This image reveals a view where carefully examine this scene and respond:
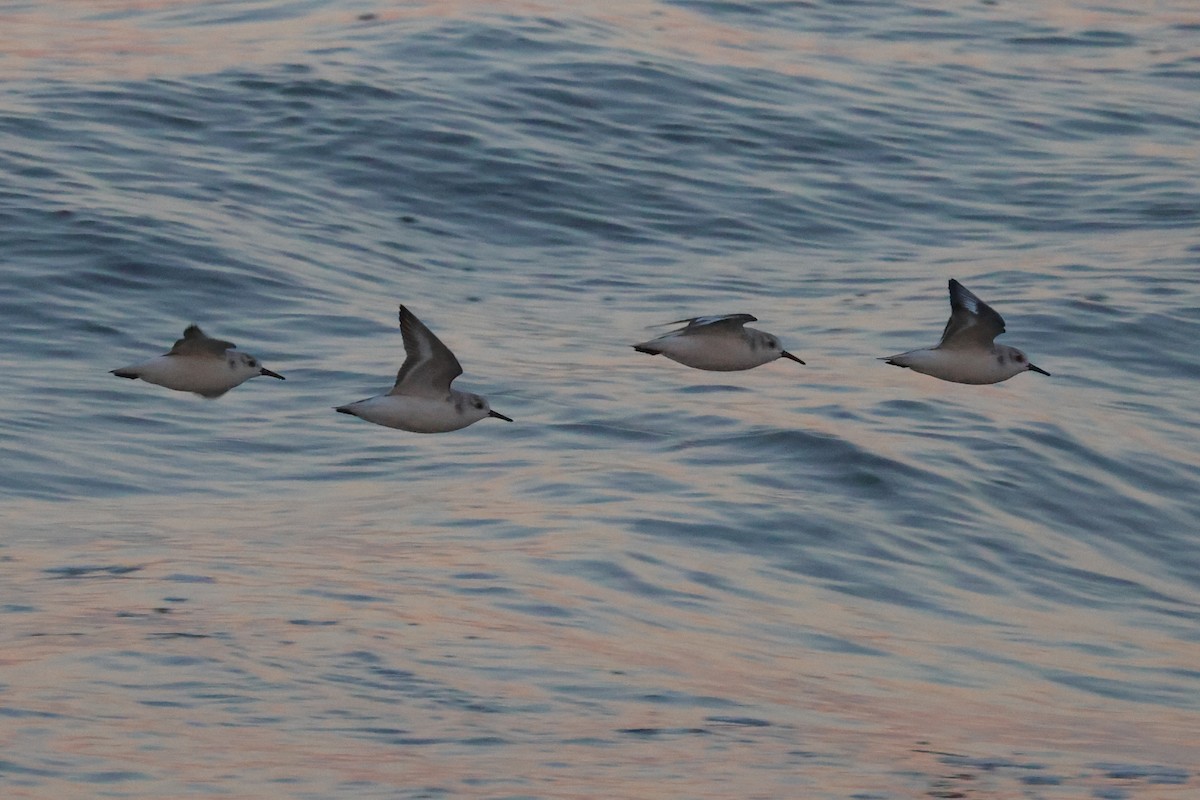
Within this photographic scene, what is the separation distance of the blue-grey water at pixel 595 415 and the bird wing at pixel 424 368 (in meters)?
2.40

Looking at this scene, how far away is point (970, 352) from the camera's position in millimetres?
14773

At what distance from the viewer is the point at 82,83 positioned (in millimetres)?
30531

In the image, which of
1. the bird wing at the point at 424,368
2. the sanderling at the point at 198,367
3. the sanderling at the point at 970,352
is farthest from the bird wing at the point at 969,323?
the sanderling at the point at 198,367

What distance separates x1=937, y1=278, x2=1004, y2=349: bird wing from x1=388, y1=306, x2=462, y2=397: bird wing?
11.3 ft

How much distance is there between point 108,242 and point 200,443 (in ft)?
15.8

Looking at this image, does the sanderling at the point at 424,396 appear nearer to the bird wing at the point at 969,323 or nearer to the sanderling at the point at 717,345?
the sanderling at the point at 717,345

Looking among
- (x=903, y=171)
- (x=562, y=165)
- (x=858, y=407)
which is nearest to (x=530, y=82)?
(x=562, y=165)

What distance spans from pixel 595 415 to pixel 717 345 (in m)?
7.20

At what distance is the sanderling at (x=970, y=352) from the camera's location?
14375 millimetres

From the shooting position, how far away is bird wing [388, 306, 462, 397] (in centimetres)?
1371

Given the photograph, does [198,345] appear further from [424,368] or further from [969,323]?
[969,323]

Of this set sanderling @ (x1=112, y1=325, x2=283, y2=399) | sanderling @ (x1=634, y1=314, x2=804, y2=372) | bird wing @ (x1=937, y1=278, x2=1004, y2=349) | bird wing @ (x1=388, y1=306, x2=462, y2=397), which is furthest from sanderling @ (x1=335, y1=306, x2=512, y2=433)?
bird wing @ (x1=937, y1=278, x2=1004, y2=349)

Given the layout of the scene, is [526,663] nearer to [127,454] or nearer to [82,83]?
[127,454]

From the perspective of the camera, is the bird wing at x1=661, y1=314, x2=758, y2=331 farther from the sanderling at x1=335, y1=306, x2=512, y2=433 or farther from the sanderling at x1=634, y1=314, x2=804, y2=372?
the sanderling at x1=335, y1=306, x2=512, y2=433
